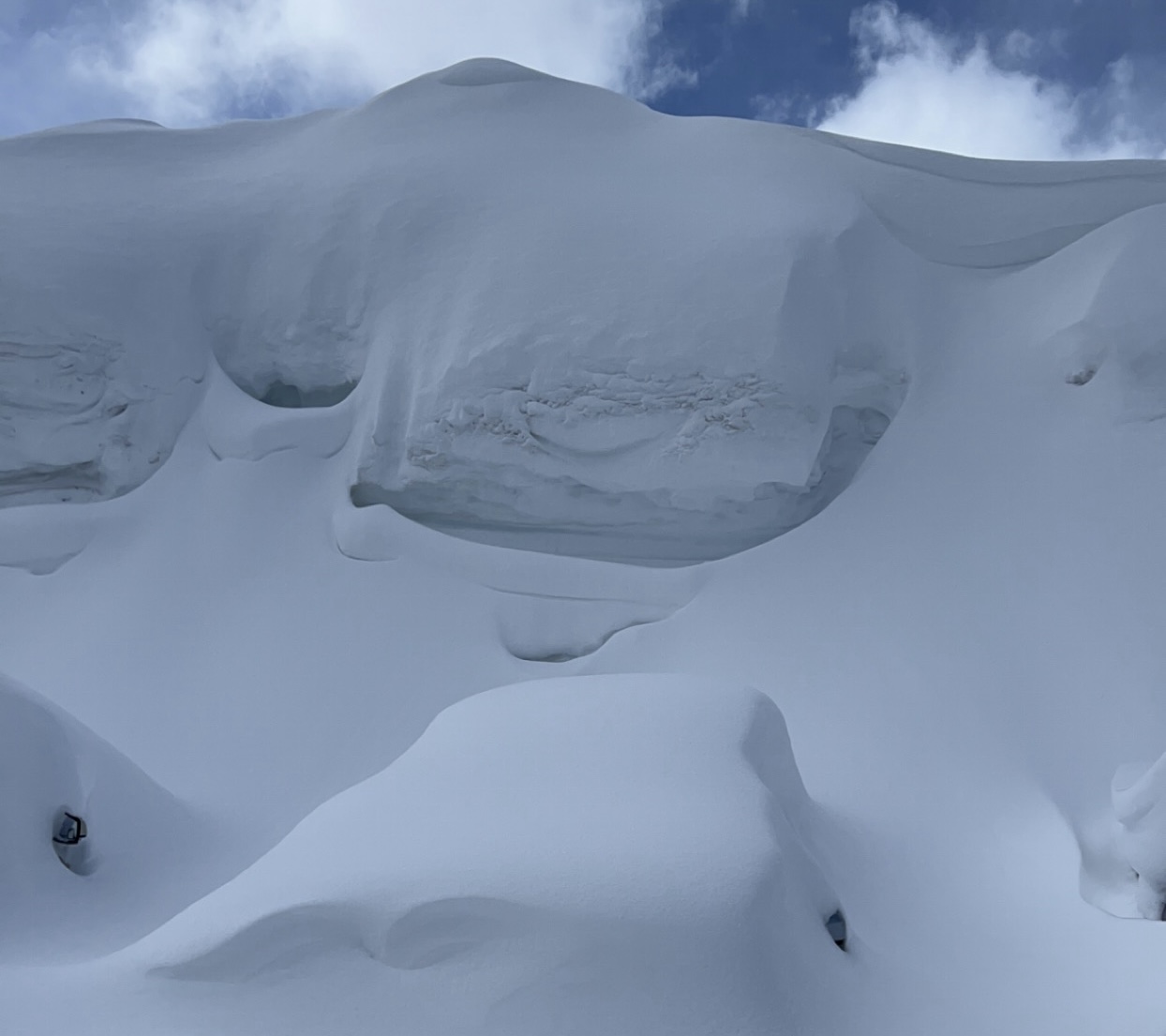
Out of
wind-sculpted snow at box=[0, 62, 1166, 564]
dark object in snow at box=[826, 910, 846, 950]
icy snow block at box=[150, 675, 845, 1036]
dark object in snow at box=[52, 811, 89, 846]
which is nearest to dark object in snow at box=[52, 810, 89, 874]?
dark object in snow at box=[52, 811, 89, 846]

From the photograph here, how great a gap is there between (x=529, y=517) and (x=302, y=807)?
2164mm

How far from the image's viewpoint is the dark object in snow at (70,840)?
3.73 meters

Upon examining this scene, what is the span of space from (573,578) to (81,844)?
2700 millimetres

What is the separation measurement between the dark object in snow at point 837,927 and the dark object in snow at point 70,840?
255 cm

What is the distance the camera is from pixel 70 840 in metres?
3.77

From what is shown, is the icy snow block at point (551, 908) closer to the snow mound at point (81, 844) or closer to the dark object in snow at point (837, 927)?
the dark object in snow at point (837, 927)

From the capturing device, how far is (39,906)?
348 centimetres

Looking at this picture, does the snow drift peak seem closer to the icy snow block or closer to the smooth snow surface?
the smooth snow surface

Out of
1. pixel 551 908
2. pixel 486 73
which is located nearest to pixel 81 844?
pixel 551 908

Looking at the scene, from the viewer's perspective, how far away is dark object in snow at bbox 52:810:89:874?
12.2 ft

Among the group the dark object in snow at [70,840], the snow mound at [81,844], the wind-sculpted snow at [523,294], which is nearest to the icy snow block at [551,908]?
the snow mound at [81,844]

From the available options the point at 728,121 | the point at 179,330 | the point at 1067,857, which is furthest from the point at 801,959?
the point at 728,121

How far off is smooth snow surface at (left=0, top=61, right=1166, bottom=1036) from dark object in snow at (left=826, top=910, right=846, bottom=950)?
4.5 inches

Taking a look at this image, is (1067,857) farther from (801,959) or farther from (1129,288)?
(1129,288)
